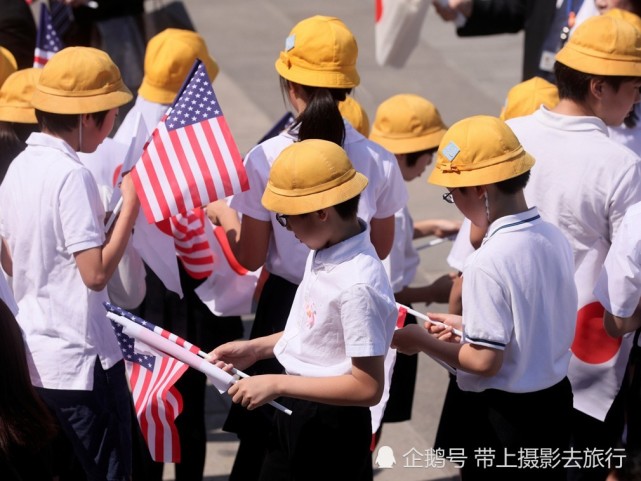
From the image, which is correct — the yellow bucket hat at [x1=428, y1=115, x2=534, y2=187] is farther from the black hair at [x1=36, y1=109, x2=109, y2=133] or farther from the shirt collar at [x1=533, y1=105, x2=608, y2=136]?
the black hair at [x1=36, y1=109, x2=109, y2=133]

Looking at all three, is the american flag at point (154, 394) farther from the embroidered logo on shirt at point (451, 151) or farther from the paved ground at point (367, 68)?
the paved ground at point (367, 68)

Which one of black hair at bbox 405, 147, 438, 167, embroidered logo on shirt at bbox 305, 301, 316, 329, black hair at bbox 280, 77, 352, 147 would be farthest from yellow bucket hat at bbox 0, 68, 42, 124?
embroidered logo on shirt at bbox 305, 301, 316, 329

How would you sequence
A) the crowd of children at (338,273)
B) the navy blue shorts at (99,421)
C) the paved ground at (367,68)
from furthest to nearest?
the paved ground at (367,68), the navy blue shorts at (99,421), the crowd of children at (338,273)

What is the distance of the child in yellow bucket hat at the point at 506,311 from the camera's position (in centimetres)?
363

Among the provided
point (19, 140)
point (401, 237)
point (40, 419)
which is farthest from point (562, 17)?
point (40, 419)

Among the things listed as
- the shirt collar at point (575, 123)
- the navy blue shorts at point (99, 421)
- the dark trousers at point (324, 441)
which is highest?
the shirt collar at point (575, 123)

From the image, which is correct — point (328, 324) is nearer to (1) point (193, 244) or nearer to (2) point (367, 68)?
(1) point (193, 244)

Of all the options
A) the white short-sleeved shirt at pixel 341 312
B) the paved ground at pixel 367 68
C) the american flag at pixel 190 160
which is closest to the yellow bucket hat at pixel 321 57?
the american flag at pixel 190 160

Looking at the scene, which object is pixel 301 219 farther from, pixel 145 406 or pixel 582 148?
pixel 582 148

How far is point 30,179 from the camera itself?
414 cm

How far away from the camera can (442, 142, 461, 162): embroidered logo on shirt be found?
3.74 metres

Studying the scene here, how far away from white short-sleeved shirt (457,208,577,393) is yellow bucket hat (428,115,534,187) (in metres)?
0.14

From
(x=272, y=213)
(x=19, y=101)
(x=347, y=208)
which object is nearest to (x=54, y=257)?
(x=272, y=213)

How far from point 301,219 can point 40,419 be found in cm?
98
